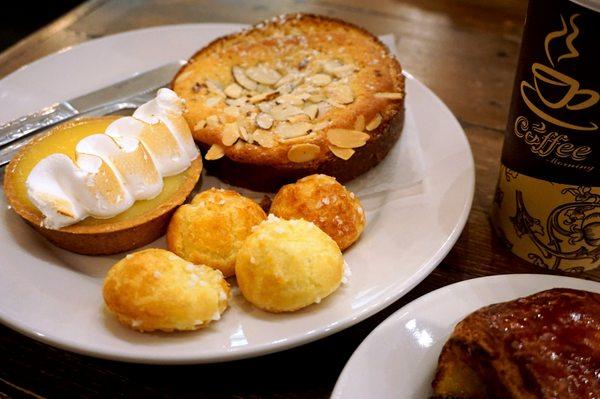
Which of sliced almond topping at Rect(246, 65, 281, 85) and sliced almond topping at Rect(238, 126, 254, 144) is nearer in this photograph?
sliced almond topping at Rect(238, 126, 254, 144)

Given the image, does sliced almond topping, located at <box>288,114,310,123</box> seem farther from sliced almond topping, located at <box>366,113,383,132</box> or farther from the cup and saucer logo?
the cup and saucer logo

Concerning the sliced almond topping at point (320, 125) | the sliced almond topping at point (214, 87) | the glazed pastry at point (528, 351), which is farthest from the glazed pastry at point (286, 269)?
the sliced almond topping at point (214, 87)

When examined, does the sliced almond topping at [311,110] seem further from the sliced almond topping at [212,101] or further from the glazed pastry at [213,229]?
the glazed pastry at [213,229]

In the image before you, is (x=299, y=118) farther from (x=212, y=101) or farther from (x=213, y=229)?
(x=213, y=229)

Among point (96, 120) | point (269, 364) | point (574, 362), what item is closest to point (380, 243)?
point (269, 364)

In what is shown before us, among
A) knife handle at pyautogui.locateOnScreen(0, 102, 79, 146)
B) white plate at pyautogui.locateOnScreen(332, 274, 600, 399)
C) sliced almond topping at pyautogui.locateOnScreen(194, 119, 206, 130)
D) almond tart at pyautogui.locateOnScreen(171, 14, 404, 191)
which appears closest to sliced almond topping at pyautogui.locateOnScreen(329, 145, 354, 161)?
almond tart at pyautogui.locateOnScreen(171, 14, 404, 191)

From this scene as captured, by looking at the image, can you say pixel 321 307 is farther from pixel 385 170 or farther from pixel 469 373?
pixel 385 170
